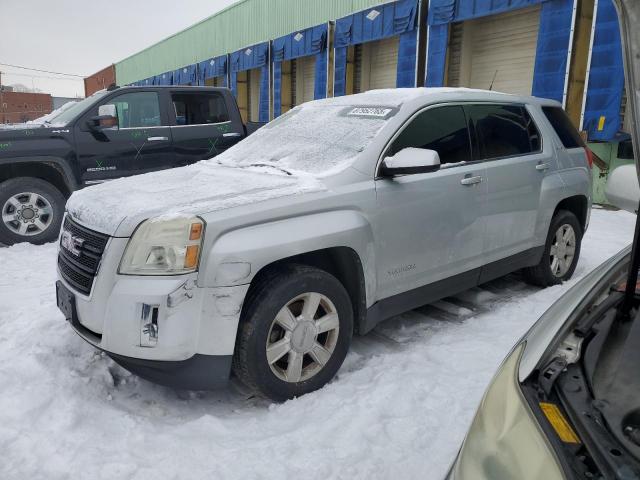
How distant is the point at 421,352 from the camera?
338cm

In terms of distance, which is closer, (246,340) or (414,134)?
(246,340)

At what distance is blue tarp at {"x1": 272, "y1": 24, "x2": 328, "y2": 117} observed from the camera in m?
15.7

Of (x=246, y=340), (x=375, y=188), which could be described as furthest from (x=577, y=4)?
(x=246, y=340)

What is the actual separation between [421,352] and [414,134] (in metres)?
1.46

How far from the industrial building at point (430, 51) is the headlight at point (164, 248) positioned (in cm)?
573

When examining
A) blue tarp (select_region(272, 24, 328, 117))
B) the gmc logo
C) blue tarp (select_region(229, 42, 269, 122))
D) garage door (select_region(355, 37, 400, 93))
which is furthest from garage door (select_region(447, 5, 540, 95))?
the gmc logo

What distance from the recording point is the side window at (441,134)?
132 inches

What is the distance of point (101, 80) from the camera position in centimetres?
4600

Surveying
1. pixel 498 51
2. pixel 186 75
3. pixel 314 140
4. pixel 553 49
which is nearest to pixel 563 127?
pixel 314 140

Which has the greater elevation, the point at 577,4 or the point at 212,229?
the point at 577,4

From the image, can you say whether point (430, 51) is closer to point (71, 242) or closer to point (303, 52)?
point (303, 52)

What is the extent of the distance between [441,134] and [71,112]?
5.27 meters

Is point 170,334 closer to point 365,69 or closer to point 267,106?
point 365,69

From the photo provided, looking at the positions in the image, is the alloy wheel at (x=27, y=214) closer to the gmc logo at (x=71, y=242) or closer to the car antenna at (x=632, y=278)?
the gmc logo at (x=71, y=242)
